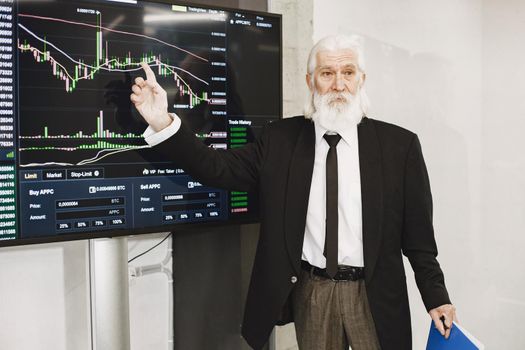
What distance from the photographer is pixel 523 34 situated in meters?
3.20

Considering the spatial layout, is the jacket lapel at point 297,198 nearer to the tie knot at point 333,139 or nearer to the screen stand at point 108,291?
the tie knot at point 333,139

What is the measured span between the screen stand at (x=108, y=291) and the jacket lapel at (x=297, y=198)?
597 millimetres

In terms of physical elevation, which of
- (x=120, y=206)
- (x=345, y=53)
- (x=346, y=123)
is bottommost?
(x=120, y=206)

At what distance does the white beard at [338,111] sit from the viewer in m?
1.85

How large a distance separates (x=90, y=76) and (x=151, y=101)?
0.23 metres

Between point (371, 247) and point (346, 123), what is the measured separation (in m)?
0.44

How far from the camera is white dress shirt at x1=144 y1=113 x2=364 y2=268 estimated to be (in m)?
1.80

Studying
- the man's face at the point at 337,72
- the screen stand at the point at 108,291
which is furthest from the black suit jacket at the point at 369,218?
the screen stand at the point at 108,291

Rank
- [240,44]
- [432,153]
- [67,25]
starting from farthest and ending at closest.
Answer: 1. [432,153]
2. [240,44]
3. [67,25]

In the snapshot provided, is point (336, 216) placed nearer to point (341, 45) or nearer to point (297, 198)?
point (297, 198)

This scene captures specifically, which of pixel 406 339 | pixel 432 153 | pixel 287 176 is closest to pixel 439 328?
pixel 406 339

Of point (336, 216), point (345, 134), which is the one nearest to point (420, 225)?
point (336, 216)

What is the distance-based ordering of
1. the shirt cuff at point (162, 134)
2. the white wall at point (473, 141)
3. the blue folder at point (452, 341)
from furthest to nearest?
the white wall at point (473, 141)
the shirt cuff at point (162, 134)
the blue folder at point (452, 341)

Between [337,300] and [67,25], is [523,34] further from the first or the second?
[67,25]
